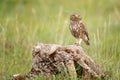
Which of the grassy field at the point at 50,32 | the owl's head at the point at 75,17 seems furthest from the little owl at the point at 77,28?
the grassy field at the point at 50,32

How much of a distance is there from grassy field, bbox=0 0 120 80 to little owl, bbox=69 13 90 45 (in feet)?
0.58

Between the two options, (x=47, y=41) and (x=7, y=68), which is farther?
(x=47, y=41)

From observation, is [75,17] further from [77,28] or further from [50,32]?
[50,32]

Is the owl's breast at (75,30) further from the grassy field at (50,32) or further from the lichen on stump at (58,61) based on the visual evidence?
the lichen on stump at (58,61)

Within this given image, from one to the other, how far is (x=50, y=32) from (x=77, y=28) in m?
3.16

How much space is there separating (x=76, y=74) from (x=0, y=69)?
1621 millimetres

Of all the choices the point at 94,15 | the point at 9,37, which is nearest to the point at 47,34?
the point at 9,37

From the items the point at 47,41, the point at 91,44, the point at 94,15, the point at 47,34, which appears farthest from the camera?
the point at 94,15

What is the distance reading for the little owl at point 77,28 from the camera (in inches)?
316

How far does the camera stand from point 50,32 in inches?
442

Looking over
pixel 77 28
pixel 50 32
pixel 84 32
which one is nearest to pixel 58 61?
pixel 77 28

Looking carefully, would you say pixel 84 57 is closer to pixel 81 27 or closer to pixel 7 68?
pixel 81 27

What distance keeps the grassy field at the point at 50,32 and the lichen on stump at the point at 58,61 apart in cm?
42

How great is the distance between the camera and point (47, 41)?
406 inches
